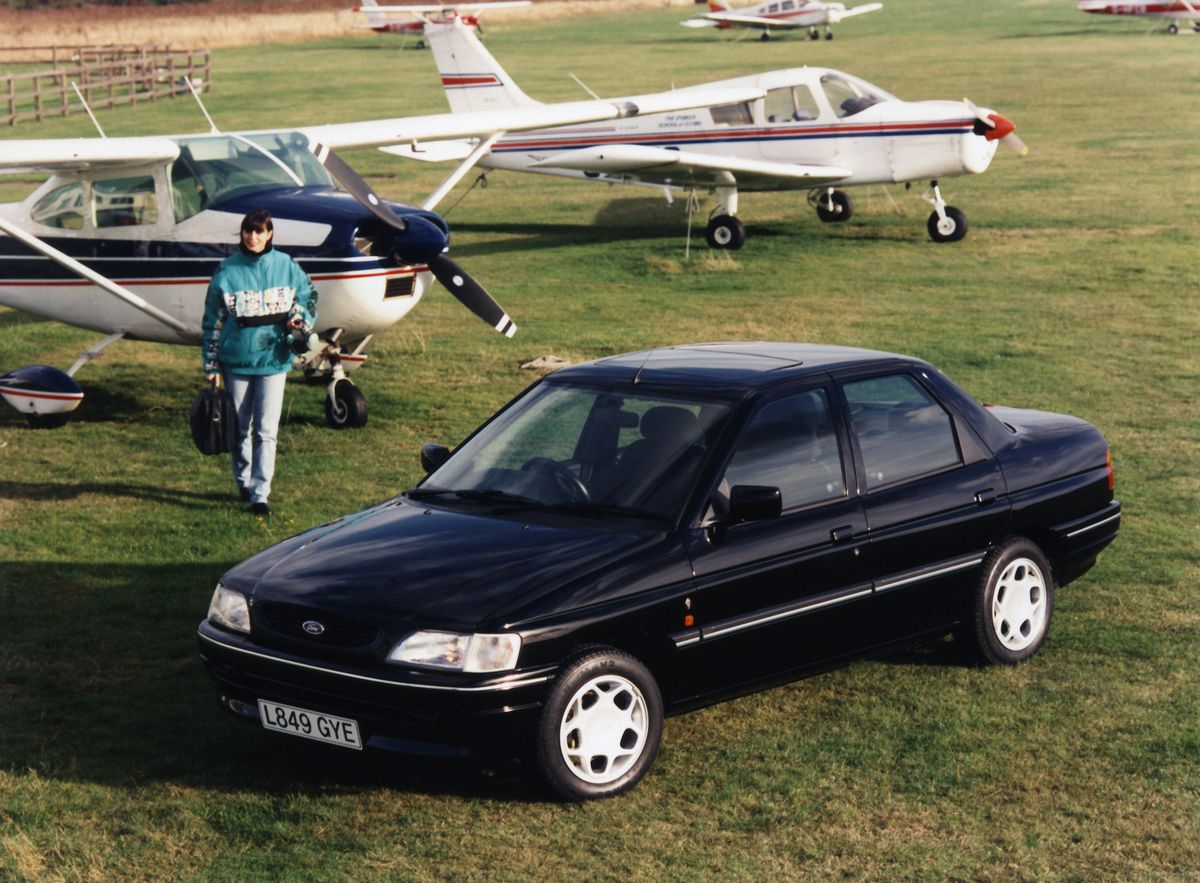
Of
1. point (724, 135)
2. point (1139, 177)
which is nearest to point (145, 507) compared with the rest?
point (724, 135)

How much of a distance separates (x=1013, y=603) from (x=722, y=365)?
1726 mm

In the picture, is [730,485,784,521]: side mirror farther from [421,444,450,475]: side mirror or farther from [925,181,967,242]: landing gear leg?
[925,181,967,242]: landing gear leg

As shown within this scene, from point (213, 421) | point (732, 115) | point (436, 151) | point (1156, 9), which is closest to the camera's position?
point (213, 421)

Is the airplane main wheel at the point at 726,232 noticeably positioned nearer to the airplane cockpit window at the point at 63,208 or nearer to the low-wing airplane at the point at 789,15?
the airplane cockpit window at the point at 63,208

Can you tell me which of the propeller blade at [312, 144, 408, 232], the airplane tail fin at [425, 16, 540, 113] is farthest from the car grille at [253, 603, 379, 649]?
the airplane tail fin at [425, 16, 540, 113]

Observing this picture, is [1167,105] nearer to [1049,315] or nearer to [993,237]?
[993,237]

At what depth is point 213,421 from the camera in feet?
34.0

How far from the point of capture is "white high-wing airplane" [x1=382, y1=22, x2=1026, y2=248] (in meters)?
23.0

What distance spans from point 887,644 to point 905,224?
18552mm

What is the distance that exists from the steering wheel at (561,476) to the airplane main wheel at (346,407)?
615cm

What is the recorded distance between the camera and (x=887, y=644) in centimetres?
714

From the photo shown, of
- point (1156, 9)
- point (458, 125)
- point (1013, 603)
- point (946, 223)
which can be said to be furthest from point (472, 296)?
point (1156, 9)

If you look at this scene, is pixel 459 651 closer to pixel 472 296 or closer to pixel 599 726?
pixel 599 726

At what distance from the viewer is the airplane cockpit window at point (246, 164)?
43.7 feet
